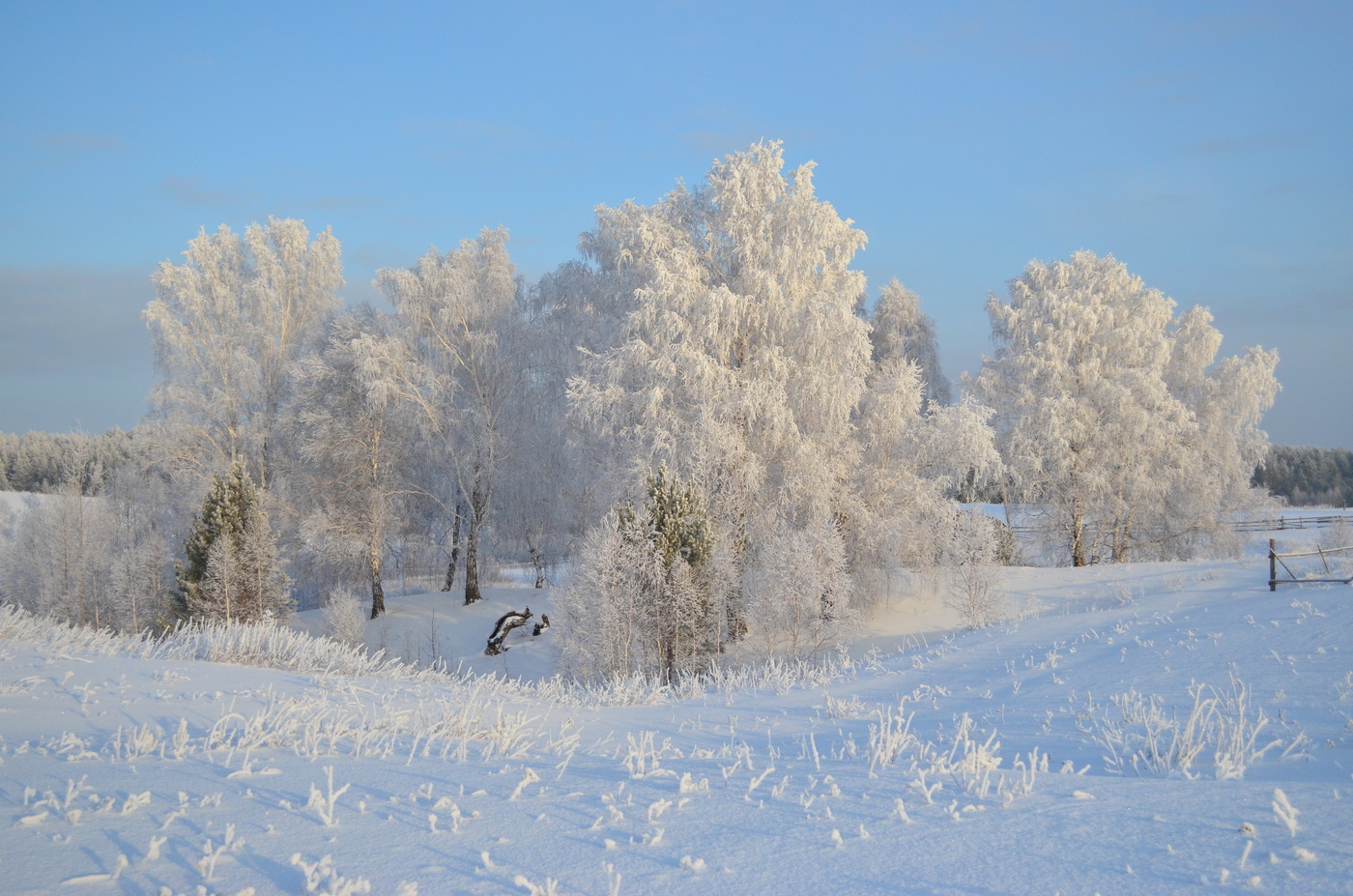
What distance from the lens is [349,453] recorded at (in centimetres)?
2698

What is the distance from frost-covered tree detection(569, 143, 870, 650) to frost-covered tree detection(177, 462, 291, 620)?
902cm

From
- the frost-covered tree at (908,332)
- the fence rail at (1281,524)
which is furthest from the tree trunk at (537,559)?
the fence rail at (1281,524)

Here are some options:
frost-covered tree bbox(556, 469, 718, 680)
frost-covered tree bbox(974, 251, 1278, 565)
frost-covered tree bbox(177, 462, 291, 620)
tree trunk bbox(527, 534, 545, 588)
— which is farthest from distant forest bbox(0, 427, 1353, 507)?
frost-covered tree bbox(556, 469, 718, 680)

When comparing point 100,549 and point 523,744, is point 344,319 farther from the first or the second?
point 523,744

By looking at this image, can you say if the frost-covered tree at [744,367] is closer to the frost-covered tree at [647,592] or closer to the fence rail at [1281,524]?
the frost-covered tree at [647,592]

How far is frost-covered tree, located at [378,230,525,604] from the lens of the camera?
25922 millimetres

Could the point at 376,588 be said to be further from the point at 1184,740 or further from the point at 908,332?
the point at 1184,740

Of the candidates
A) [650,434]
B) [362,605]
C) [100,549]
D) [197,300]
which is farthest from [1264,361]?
[100,549]

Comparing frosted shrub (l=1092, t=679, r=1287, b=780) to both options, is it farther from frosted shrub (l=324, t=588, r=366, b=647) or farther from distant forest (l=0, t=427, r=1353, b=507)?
distant forest (l=0, t=427, r=1353, b=507)

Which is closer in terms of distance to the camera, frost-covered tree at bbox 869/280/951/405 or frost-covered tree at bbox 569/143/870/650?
frost-covered tree at bbox 569/143/870/650

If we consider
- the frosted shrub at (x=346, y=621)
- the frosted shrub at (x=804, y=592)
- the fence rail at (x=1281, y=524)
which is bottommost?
the frosted shrub at (x=346, y=621)

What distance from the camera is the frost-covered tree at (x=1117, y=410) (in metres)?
26.1

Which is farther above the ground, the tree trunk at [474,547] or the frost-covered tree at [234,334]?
the frost-covered tree at [234,334]

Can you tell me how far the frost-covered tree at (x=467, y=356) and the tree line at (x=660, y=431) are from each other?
0.31 ft
